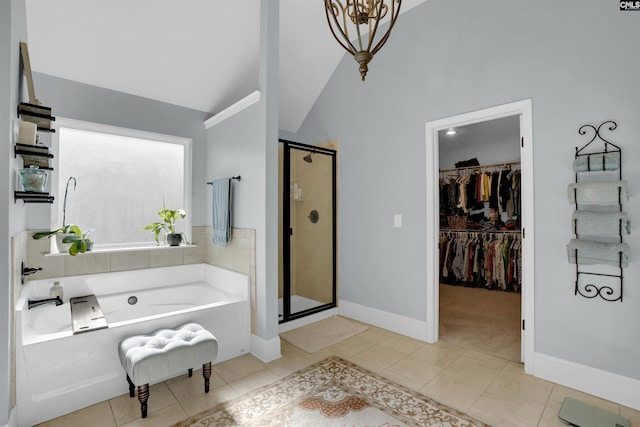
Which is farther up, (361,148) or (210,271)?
(361,148)

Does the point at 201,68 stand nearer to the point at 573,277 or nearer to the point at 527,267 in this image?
the point at 527,267

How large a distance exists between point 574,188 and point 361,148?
2008mm

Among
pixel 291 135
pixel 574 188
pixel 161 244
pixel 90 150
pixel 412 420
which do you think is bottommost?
pixel 412 420

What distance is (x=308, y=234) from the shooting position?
3.87m

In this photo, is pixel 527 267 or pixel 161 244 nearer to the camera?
pixel 527 267

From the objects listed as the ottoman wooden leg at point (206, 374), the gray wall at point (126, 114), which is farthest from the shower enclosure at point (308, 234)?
the ottoman wooden leg at point (206, 374)

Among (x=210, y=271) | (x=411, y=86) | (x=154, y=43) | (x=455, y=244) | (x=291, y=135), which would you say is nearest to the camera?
(x=154, y=43)

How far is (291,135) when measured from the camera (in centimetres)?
448

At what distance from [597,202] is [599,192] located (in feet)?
0.21

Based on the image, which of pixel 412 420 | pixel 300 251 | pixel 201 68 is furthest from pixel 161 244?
pixel 412 420

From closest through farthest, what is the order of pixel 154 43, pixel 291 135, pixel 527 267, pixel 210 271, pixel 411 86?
1. pixel 527 267
2. pixel 154 43
3. pixel 411 86
4. pixel 210 271
5. pixel 291 135

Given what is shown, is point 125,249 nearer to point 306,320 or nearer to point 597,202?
point 306,320

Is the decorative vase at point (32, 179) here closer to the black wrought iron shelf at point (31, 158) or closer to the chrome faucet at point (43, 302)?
the black wrought iron shelf at point (31, 158)

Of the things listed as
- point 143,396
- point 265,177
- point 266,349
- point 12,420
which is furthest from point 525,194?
point 12,420
